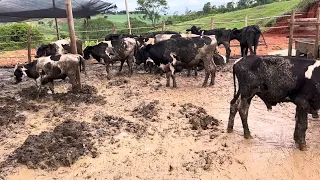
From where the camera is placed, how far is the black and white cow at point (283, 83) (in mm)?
5977

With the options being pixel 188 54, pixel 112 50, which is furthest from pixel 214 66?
pixel 112 50

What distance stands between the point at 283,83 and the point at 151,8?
37.6m

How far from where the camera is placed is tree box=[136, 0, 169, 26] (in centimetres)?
4162

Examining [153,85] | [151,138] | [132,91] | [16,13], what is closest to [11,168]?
[151,138]

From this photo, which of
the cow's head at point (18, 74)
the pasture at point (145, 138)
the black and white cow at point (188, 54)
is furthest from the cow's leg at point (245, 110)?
the cow's head at point (18, 74)

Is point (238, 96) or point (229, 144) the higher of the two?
point (238, 96)

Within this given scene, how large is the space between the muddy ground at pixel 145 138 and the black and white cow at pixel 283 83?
619 millimetres

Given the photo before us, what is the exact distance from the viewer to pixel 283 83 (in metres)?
6.17

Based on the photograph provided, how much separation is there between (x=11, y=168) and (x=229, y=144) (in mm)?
3789

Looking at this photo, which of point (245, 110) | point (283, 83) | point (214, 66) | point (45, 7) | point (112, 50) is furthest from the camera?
point (45, 7)

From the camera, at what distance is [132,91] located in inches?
410

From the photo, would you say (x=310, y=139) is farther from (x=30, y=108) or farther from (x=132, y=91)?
(x=30, y=108)

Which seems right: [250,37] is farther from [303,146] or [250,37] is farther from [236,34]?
[303,146]

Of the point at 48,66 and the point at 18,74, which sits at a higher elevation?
the point at 48,66
